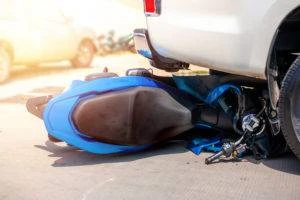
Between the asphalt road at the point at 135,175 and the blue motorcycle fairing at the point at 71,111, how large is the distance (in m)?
0.15

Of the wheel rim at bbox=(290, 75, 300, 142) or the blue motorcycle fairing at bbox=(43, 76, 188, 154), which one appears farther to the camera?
the blue motorcycle fairing at bbox=(43, 76, 188, 154)

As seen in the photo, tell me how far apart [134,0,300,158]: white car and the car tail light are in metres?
0.17

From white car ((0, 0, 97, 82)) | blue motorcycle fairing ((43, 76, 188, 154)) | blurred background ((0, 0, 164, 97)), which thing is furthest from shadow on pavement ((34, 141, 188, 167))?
white car ((0, 0, 97, 82))

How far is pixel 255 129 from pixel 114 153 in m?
1.18

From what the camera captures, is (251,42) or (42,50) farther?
(42,50)

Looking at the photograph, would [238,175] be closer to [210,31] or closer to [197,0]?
[210,31]

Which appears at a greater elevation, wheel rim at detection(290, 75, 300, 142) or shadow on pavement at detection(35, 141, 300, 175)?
wheel rim at detection(290, 75, 300, 142)

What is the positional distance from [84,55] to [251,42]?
32.8 ft

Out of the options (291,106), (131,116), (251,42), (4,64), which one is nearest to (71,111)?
(131,116)

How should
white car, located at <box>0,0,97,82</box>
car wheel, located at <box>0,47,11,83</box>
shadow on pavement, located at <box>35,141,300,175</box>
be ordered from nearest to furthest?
shadow on pavement, located at <box>35,141,300,175</box> < car wheel, located at <box>0,47,11,83</box> < white car, located at <box>0,0,97,82</box>

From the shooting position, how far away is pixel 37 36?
11672 mm

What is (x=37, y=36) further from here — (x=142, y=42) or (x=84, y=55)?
(x=142, y=42)

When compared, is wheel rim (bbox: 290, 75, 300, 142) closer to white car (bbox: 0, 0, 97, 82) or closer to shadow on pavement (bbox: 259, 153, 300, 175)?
shadow on pavement (bbox: 259, 153, 300, 175)

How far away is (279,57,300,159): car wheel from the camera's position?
408cm
